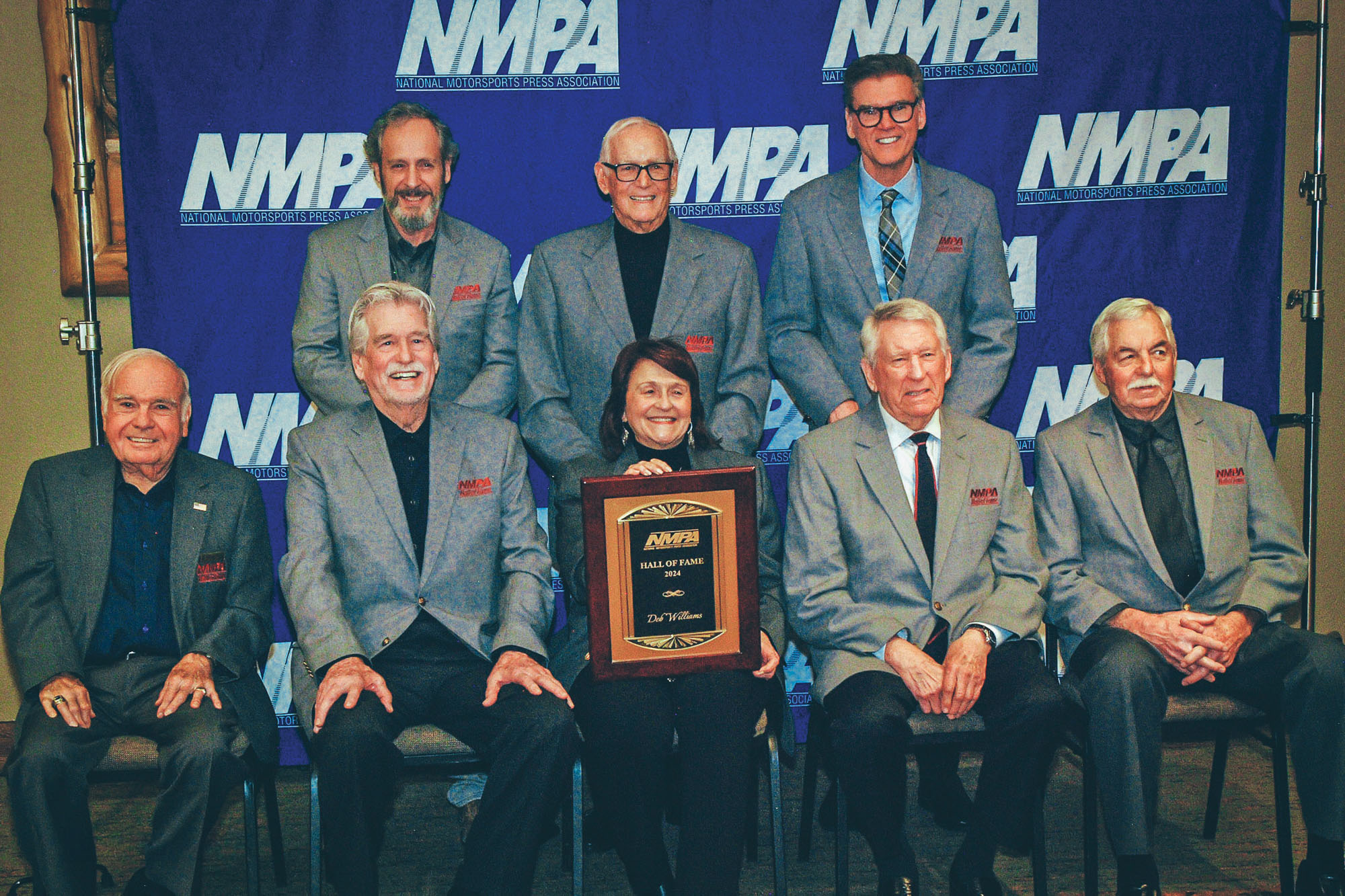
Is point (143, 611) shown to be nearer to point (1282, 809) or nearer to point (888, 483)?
point (888, 483)

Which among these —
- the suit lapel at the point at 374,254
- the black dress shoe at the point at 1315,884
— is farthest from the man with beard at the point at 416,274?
the black dress shoe at the point at 1315,884

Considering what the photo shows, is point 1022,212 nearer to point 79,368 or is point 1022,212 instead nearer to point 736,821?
point 736,821

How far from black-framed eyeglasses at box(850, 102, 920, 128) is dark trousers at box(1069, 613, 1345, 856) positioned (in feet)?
5.82

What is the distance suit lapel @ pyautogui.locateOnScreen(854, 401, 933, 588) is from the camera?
3.00m

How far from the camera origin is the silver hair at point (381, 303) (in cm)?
306

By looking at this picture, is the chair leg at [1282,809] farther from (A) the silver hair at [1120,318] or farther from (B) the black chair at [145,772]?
(B) the black chair at [145,772]

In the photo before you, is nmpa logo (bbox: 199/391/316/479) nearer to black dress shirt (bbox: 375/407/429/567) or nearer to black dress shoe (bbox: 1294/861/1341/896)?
black dress shirt (bbox: 375/407/429/567)

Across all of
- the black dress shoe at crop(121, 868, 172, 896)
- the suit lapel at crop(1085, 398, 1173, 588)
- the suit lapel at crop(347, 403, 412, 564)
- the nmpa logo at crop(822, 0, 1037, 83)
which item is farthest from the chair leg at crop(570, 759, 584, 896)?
the nmpa logo at crop(822, 0, 1037, 83)

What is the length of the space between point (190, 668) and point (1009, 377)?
10.2 feet

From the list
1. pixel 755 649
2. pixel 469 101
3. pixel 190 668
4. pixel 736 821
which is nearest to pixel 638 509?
pixel 755 649

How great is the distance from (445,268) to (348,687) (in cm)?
149

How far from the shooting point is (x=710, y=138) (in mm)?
4121

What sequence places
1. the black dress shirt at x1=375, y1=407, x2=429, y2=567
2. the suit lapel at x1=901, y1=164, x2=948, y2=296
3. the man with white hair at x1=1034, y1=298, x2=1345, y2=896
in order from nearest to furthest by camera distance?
the man with white hair at x1=1034, y1=298, x2=1345, y2=896 < the black dress shirt at x1=375, y1=407, x2=429, y2=567 < the suit lapel at x1=901, y1=164, x2=948, y2=296

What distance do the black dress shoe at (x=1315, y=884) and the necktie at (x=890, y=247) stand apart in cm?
207
